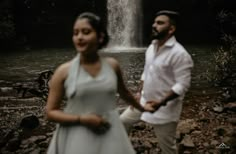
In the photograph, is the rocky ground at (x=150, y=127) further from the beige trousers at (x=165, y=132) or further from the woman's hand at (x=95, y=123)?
the woman's hand at (x=95, y=123)

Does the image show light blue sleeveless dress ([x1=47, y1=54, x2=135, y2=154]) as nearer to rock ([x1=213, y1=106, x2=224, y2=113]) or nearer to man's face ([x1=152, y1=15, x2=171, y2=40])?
man's face ([x1=152, y1=15, x2=171, y2=40])

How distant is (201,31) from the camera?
89.8ft

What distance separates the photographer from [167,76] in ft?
12.9

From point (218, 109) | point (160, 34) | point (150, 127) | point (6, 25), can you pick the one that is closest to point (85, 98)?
point (160, 34)

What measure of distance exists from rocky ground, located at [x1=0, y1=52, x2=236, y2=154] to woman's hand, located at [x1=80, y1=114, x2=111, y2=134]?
10.5 feet

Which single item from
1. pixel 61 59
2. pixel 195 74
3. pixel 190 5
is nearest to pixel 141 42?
pixel 190 5

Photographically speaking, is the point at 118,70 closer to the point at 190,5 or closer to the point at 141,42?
the point at 141,42

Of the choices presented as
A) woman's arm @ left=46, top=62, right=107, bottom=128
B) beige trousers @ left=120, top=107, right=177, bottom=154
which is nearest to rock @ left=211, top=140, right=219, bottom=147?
beige trousers @ left=120, top=107, right=177, bottom=154

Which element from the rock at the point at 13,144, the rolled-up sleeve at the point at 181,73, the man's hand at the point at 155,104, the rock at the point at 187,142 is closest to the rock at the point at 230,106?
the rock at the point at 187,142

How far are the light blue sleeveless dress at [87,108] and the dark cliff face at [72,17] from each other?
75.4ft

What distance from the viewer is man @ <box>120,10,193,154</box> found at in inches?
149

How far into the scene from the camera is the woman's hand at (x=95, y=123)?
2463 millimetres

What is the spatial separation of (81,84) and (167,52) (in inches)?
63.5

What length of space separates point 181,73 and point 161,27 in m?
0.46
